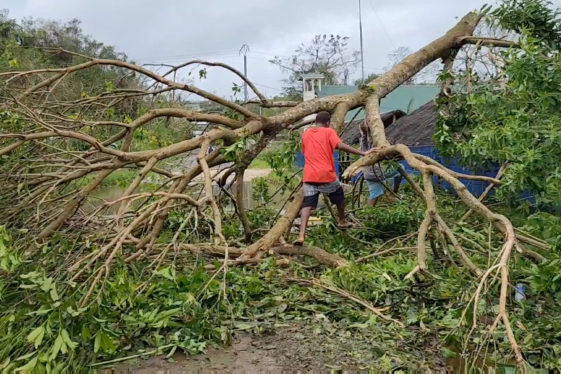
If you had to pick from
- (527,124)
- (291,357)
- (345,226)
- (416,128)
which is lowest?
(291,357)

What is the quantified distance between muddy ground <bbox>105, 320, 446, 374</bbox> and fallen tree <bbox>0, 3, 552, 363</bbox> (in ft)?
1.63

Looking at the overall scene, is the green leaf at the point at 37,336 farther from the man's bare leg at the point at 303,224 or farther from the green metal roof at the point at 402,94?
the green metal roof at the point at 402,94

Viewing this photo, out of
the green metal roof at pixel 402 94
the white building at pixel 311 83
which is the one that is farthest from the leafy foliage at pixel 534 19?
the white building at pixel 311 83

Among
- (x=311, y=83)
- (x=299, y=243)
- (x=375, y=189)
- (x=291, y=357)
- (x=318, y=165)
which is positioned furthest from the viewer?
(x=311, y=83)

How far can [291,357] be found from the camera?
3221 mm

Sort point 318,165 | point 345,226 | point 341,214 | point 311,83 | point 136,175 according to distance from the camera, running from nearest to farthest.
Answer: point 318,165
point 136,175
point 341,214
point 345,226
point 311,83

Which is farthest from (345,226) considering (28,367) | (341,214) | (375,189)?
(28,367)

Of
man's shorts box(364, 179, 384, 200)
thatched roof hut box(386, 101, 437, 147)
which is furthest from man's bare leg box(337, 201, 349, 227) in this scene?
thatched roof hut box(386, 101, 437, 147)

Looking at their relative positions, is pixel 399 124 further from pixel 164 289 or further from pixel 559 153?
pixel 164 289

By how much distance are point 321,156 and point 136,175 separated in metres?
1.84

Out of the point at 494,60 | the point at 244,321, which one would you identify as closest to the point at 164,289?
the point at 244,321

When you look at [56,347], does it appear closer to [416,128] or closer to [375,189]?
[375,189]

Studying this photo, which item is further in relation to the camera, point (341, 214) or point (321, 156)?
point (341, 214)

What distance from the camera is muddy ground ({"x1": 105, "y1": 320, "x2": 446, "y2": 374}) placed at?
10.1 feet
